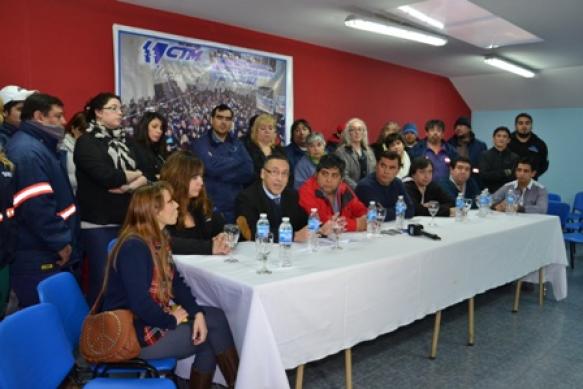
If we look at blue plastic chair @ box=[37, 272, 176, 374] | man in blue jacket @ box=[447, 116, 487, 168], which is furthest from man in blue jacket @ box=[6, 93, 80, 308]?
man in blue jacket @ box=[447, 116, 487, 168]

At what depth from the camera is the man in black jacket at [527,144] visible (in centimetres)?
553

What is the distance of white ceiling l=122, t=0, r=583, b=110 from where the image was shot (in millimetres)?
4277

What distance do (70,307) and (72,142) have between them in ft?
5.46

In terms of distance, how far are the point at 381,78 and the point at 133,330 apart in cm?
608

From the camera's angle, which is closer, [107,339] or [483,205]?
[107,339]

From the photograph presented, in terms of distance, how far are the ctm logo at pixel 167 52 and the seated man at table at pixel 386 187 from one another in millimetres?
2143

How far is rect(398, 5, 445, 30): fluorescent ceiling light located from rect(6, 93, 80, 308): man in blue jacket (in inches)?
123

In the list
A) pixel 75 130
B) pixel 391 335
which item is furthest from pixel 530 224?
pixel 75 130

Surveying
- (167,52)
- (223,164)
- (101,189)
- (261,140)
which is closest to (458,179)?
(261,140)

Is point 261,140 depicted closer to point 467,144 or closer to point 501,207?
point 501,207

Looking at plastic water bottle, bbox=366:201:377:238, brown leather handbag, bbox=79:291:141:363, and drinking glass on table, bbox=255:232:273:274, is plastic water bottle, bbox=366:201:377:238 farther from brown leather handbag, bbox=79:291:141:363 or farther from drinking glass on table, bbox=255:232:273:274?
brown leather handbag, bbox=79:291:141:363

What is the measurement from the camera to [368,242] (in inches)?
111

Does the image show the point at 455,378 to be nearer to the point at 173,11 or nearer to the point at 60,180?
the point at 60,180

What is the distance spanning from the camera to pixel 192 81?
4.75 m
